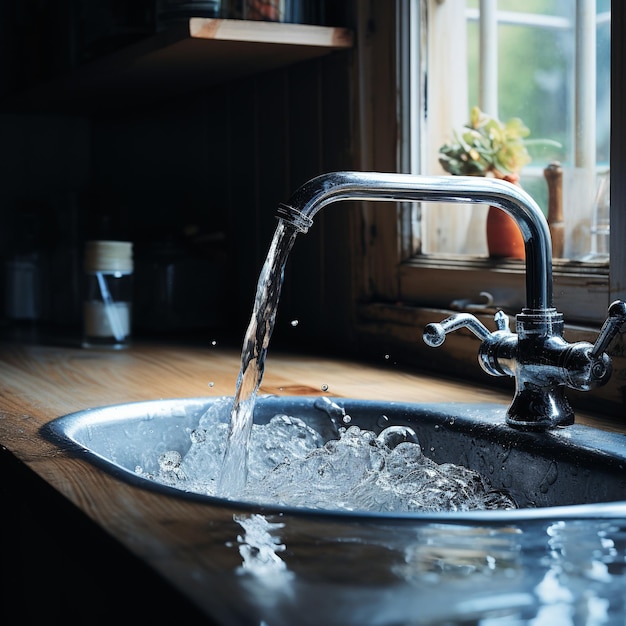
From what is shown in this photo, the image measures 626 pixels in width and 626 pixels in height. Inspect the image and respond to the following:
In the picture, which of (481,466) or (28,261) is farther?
(28,261)

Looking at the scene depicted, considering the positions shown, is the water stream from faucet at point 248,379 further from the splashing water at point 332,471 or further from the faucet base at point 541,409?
the faucet base at point 541,409

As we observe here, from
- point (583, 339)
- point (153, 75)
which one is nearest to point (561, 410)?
point (583, 339)

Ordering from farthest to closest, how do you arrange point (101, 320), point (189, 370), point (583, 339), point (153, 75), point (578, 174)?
point (153, 75) → point (101, 320) → point (189, 370) → point (578, 174) → point (583, 339)

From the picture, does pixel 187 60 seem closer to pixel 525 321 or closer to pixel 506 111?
pixel 506 111

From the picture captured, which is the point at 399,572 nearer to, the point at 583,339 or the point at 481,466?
the point at 481,466

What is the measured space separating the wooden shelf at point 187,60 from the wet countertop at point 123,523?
502 millimetres

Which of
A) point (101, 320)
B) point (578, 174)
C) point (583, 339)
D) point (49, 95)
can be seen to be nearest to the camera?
point (583, 339)

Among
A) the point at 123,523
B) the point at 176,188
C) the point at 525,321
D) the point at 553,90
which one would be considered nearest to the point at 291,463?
the point at 525,321

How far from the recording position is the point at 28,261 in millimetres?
2309

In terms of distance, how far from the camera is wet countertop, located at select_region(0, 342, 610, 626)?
0.54 metres

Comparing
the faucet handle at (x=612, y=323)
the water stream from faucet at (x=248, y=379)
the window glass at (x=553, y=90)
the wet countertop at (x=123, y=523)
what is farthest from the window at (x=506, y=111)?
the water stream from faucet at (x=248, y=379)

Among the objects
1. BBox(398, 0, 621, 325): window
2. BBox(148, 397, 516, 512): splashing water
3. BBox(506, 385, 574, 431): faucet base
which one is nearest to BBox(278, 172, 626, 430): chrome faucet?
BBox(506, 385, 574, 431): faucet base

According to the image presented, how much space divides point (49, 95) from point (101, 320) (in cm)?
71

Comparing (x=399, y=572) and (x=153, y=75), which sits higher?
(x=153, y=75)
